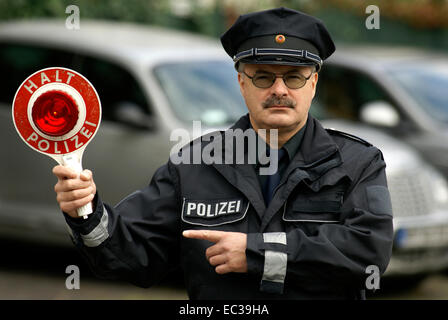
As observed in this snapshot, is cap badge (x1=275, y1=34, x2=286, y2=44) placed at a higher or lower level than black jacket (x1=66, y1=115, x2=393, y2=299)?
higher

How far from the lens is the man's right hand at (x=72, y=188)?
8.79 ft

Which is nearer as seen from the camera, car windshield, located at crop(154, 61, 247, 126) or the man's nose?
the man's nose

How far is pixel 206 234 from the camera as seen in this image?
274cm

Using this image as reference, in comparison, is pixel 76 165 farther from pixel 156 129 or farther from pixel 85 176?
pixel 156 129

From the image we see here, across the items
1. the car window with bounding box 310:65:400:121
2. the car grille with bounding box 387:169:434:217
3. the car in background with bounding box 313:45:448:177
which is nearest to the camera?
the car grille with bounding box 387:169:434:217

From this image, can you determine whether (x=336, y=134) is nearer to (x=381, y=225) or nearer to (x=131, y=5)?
(x=381, y=225)

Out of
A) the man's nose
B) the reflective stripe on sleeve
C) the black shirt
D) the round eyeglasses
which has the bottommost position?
the reflective stripe on sleeve

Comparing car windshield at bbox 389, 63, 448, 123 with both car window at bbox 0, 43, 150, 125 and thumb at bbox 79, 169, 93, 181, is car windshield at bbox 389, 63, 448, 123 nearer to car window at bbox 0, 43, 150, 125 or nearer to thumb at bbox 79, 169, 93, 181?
car window at bbox 0, 43, 150, 125

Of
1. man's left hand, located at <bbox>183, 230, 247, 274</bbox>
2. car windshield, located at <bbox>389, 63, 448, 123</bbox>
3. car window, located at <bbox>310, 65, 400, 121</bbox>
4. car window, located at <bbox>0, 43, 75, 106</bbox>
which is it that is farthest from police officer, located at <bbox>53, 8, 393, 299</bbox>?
car window, located at <bbox>310, 65, 400, 121</bbox>

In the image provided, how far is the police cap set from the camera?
2875 mm

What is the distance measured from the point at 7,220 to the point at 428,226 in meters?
3.21

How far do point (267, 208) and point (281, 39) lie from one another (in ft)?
1.80

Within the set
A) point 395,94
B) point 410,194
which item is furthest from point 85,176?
point 395,94

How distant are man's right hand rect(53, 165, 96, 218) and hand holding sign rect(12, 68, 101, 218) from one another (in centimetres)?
3
